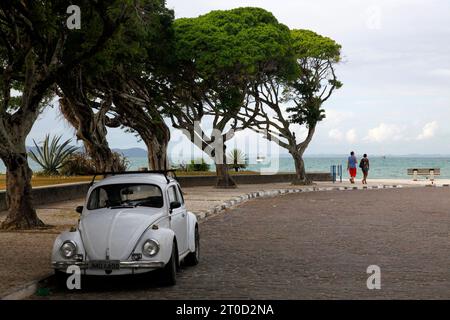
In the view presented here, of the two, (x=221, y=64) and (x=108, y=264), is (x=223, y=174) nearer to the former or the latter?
(x=221, y=64)

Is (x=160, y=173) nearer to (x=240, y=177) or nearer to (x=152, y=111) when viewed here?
(x=152, y=111)

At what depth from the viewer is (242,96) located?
34219 mm

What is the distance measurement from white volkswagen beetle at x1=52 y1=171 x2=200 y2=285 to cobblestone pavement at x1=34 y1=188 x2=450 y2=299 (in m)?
0.32

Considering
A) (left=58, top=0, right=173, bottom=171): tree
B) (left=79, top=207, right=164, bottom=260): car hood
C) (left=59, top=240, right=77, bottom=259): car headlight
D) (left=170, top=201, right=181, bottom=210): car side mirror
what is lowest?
(left=59, top=240, right=77, bottom=259): car headlight

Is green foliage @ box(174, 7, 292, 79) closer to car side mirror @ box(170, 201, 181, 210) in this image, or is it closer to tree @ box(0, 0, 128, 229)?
tree @ box(0, 0, 128, 229)

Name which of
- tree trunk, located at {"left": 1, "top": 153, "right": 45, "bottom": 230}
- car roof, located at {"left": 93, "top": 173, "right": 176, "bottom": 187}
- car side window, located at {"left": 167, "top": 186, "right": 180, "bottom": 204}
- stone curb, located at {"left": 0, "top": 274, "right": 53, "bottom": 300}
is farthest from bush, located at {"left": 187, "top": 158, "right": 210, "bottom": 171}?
stone curb, located at {"left": 0, "top": 274, "right": 53, "bottom": 300}

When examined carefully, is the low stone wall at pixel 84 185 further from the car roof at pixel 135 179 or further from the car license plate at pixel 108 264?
the car license plate at pixel 108 264

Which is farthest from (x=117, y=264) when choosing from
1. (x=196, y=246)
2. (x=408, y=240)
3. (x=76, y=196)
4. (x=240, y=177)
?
(x=240, y=177)

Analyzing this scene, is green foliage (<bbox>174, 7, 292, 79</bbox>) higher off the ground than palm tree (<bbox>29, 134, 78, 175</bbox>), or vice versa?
green foliage (<bbox>174, 7, 292, 79</bbox>)

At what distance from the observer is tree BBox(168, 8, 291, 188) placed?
30.9 meters

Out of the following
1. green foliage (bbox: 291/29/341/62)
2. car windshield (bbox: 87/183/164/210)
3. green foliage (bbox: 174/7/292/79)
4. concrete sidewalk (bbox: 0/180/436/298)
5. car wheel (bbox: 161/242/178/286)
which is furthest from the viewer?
green foliage (bbox: 291/29/341/62)

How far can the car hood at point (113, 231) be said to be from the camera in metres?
8.58

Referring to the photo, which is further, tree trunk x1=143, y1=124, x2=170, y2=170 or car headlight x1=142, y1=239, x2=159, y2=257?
tree trunk x1=143, y1=124, x2=170, y2=170
